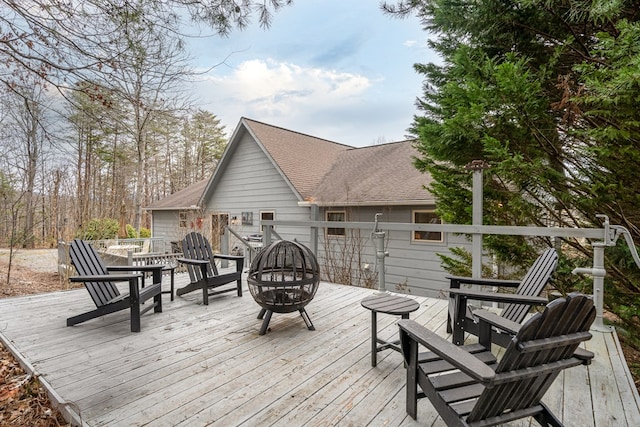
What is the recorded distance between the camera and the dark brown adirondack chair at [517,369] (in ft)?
4.62

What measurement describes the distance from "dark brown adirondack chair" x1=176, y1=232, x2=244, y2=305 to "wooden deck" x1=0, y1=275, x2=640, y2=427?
47cm

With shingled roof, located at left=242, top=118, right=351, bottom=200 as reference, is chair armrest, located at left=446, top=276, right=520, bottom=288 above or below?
below

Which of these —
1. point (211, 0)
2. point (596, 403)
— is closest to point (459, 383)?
point (596, 403)

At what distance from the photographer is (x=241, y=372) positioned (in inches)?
101

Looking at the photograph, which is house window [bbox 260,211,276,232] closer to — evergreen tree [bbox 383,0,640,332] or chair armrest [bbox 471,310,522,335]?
evergreen tree [bbox 383,0,640,332]

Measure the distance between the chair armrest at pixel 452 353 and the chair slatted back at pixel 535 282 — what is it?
1.35 meters

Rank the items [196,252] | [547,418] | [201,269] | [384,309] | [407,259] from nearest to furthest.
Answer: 1. [547,418]
2. [384,309]
3. [201,269]
4. [196,252]
5. [407,259]

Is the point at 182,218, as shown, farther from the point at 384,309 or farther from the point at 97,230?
the point at 384,309

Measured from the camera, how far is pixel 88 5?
334 cm

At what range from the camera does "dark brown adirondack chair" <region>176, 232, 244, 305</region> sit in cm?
435

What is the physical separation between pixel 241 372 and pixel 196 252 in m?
2.52

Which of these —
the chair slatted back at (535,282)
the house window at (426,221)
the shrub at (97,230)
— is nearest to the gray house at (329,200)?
the house window at (426,221)

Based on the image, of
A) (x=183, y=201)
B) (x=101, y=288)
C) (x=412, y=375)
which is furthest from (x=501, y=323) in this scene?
(x=183, y=201)

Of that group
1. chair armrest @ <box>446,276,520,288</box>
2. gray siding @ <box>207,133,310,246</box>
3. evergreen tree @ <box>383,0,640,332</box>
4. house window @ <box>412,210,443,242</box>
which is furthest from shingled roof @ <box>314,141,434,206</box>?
chair armrest @ <box>446,276,520,288</box>
